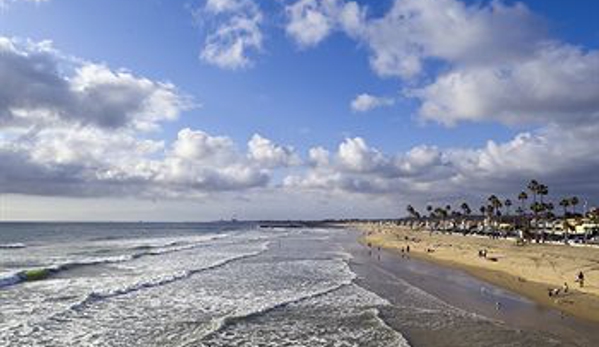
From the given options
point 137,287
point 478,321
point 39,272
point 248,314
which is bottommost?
point 478,321

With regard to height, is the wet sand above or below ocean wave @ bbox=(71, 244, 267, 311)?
below

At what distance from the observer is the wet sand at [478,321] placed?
20.0 m

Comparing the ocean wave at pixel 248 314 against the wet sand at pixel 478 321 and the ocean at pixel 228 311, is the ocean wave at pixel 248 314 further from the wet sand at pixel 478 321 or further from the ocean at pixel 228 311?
the wet sand at pixel 478 321

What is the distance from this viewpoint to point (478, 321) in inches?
922

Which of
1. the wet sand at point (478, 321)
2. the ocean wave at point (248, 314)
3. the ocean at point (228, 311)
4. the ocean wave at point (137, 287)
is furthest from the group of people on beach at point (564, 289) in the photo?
the ocean wave at point (137, 287)

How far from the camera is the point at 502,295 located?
102 ft

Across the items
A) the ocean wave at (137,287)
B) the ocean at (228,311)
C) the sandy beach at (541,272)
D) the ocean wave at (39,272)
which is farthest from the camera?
the ocean wave at (39,272)

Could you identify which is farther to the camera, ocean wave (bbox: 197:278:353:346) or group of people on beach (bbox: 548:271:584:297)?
group of people on beach (bbox: 548:271:584:297)

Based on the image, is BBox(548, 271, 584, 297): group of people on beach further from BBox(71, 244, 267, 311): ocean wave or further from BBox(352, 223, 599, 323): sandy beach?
BBox(71, 244, 267, 311): ocean wave

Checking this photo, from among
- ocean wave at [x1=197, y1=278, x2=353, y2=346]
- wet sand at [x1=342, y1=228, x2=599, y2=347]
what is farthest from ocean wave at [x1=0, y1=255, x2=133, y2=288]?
wet sand at [x1=342, y1=228, x2=599, y2=347]

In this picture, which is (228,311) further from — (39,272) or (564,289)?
(39,272)

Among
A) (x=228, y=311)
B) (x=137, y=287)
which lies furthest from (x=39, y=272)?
(x=228, y=311)

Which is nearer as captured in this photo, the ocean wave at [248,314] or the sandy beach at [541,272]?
the ocean wave at [248,314]

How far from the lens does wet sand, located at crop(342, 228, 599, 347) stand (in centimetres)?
1998
